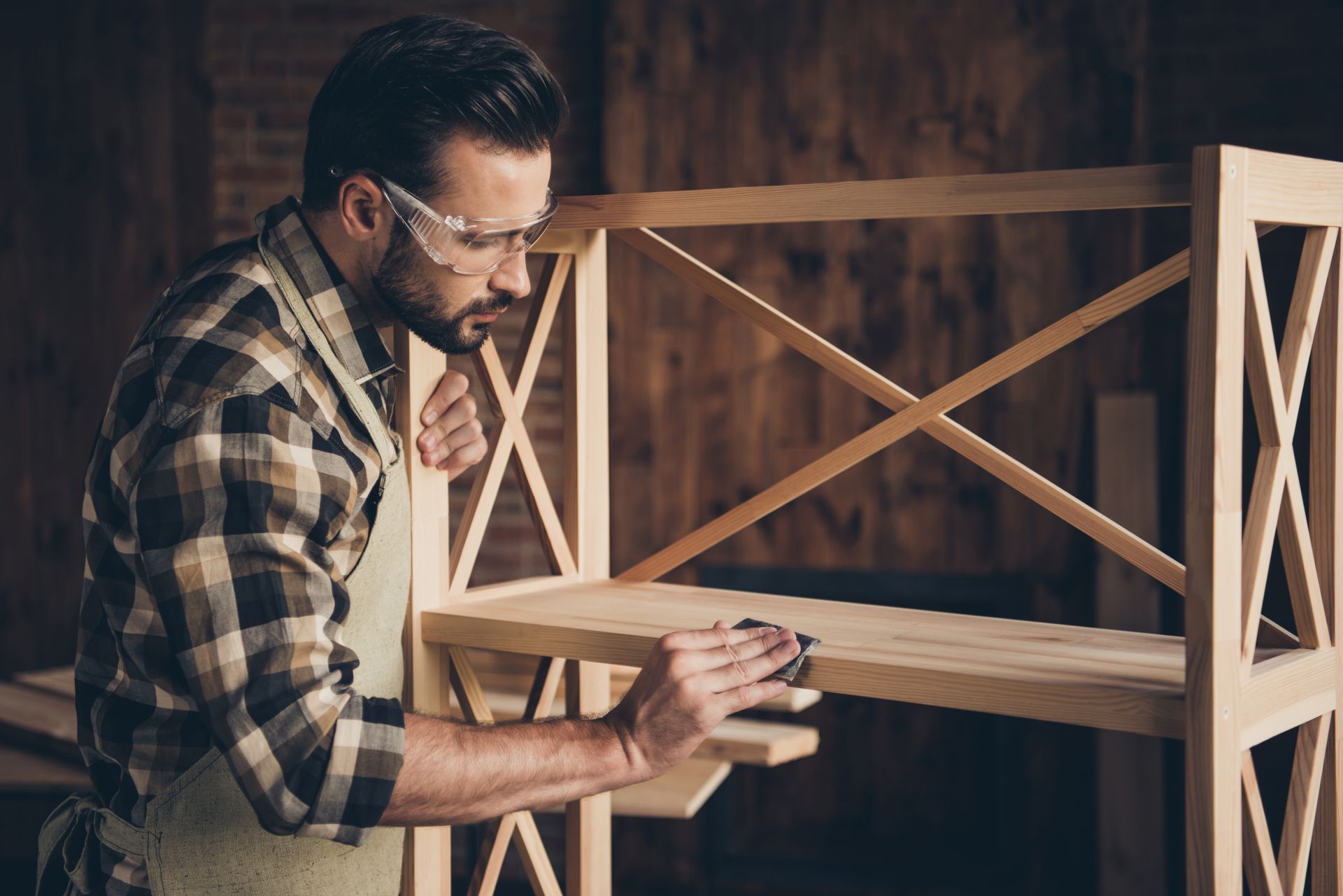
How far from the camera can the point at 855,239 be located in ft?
11.1

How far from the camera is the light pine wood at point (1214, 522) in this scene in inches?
45.1

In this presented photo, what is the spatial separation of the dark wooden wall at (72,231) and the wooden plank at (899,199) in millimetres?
2636

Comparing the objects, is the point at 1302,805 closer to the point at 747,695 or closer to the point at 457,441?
the point at 747,695

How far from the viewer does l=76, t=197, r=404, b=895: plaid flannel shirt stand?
1.19m

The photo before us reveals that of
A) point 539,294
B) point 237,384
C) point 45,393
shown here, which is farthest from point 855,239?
point 45,393

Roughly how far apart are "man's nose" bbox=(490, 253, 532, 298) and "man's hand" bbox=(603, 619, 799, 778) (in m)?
0.45

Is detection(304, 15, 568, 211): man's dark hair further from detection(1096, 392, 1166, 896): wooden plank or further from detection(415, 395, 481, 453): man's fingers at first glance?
detection(1096, 392, 1166, 896): wooden plank

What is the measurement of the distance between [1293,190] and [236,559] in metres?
1.11

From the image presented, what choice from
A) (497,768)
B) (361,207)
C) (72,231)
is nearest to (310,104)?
(72,231)

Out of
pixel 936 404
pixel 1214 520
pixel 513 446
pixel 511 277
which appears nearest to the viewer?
pixel 1214 520

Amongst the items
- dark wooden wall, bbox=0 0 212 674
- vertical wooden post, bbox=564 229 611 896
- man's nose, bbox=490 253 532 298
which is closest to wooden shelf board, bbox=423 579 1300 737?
vertical wooden post, bbox=564 229 611 896

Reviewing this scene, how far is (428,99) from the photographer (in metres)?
1.36

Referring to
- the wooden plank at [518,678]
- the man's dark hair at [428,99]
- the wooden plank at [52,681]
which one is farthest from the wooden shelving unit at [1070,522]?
the wooden plank at [52,681]

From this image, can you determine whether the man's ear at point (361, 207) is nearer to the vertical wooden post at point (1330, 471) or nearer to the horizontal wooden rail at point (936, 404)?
the horizontal wooden rail at point (936, 404)
